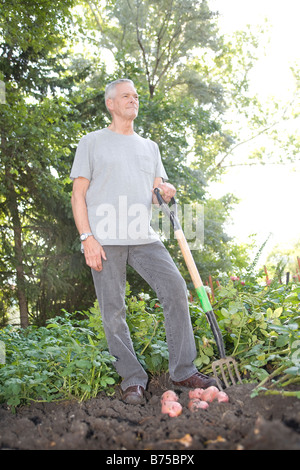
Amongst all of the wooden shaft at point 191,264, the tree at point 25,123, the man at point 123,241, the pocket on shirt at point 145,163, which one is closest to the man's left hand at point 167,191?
the man at point 123,241

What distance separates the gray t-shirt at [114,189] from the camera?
282 centimetres

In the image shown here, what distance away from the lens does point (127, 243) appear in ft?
9.21

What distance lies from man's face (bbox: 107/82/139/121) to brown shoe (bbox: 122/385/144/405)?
5.43 ft

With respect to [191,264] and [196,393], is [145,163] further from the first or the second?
[196,393]

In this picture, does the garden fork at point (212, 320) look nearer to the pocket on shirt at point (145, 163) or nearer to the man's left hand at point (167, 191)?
the man's left hand at point (167, 191)

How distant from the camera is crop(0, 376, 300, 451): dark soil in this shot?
1.55 m

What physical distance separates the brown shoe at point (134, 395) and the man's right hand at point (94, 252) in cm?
72

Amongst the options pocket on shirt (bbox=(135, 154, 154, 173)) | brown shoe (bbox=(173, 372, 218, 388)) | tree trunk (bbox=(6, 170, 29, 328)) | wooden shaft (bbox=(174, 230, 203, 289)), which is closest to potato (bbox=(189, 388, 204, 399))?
brown shoe (bbox=(173, 372, 218, 388))

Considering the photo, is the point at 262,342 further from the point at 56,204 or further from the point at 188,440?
the point at 56,204

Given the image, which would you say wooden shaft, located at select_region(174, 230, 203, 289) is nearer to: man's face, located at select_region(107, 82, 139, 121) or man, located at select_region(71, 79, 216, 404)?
man, located at select_region(71, 79, 216, 404)

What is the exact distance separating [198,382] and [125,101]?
5.78 feet

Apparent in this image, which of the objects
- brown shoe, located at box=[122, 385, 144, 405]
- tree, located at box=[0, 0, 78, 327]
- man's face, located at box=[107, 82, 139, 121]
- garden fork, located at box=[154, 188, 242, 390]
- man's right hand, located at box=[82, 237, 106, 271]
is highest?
tree, located at box=[0, 0, 78, 327]

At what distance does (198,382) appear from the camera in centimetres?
266
